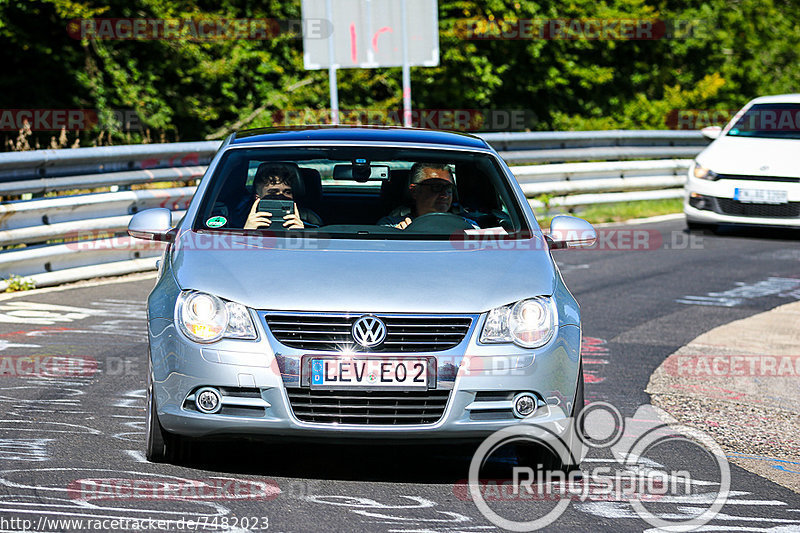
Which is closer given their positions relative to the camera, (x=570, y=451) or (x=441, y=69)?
(x=570, y=451)

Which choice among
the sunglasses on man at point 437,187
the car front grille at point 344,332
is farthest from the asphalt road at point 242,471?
the sunglasses on man at point 437,187

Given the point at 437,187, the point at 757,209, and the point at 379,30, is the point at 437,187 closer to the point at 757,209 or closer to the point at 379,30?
the point at 757,209

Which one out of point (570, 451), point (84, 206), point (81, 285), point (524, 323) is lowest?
point (81, 285)

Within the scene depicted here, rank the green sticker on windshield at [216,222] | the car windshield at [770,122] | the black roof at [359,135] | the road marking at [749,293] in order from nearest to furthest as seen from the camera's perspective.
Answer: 1. the green sticker on windshield at [216,222]
2. the black roof at [359,135]
3. the road marking at [749,293]
4. the car windshield at [770,122]

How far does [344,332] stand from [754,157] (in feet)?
36.3

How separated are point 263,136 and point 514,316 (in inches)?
83.4

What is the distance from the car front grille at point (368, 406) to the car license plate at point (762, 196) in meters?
10.5

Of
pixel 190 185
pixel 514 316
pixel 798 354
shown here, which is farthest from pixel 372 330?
pixel 190 185

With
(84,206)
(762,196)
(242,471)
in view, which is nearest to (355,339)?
(242,471)

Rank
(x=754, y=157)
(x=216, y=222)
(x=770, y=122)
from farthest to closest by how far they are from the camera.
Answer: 1. (x=770, y=122)
2. (x=754, y=157)
3. (x=216, y=222)

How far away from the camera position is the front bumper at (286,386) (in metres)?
4.98

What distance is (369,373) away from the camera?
4988mm

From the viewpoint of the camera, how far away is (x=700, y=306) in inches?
424

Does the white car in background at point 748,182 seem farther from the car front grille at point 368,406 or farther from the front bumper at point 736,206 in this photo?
the car front grille at point 368,406
